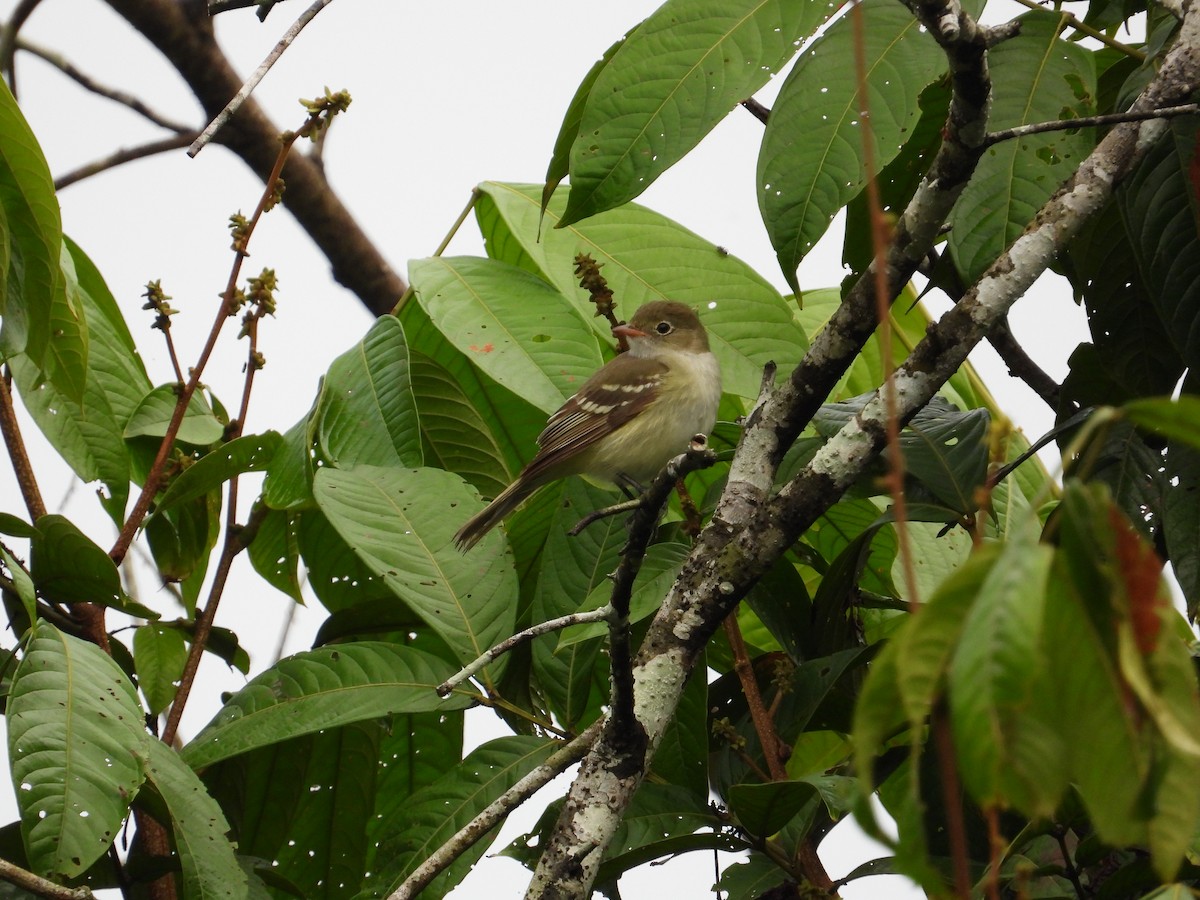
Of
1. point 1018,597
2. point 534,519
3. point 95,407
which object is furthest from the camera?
point 534,519

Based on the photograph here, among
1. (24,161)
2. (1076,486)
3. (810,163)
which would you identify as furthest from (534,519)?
(1076,486)

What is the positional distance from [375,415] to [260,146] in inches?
110

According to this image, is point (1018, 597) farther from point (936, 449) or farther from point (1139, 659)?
point (936, 449)

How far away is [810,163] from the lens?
273 cm

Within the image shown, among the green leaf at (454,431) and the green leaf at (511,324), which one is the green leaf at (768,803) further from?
the green leaf at (454,431)

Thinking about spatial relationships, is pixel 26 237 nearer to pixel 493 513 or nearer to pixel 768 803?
pixel 493 513

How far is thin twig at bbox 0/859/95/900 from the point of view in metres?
2.02

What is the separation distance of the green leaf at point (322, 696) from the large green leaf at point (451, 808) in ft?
0.62

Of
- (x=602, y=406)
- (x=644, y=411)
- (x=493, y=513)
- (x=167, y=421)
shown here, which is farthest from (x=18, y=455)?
(x=644, y=411)

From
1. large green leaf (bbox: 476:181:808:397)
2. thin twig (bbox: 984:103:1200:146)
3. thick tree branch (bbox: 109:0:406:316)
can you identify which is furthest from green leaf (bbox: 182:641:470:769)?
thick tree branch (bbox: 109:0:406:316)

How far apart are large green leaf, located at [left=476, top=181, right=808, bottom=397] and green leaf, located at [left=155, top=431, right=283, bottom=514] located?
96cm

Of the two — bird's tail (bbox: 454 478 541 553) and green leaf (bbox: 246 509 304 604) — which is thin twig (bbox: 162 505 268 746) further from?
bird's tail (bbox: 454 478 541 553)

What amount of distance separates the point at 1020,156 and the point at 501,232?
1.87 meters

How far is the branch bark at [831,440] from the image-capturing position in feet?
8.07
